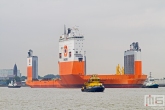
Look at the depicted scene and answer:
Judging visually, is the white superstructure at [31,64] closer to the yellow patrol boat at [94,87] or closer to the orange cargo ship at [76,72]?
the orange cargo ship at [76,72]

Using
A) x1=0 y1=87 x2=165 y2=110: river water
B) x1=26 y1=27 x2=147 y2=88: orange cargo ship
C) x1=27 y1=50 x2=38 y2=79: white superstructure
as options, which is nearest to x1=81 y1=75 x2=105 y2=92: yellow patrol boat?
x1=0 y1=87 x2=165 y2=110: river water

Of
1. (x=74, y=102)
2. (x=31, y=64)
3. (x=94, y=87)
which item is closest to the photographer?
(x=74, y=102)

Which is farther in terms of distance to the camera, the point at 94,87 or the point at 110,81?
the point at 110,81

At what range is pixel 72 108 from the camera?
49.9m

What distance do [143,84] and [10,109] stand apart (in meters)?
93.7

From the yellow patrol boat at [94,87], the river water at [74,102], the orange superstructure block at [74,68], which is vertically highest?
the orange superstructure block at [74,68]

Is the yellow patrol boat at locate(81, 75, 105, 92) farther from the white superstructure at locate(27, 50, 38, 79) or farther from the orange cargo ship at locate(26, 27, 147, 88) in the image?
the white superstructure at locate(27, 50, 38, 79)

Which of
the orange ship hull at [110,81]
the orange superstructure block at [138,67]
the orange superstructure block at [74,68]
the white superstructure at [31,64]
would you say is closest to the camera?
the orange ship hull at [110,81]

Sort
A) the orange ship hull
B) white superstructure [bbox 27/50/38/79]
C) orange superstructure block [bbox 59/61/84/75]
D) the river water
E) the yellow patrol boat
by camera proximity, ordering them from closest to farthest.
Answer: the river water, the yellow patrol boat, the orange ship hull, orange superstructure block [bbox 59/61/84/75], white superstructure [bbox 27/50/38/79]

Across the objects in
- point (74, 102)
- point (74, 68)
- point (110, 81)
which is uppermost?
point (74, 68)

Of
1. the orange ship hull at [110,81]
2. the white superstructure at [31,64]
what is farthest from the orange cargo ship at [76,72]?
the white superstructure at [31,64]

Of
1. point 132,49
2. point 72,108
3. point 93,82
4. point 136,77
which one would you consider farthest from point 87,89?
point 132,49

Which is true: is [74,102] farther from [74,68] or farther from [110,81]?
[110,81]

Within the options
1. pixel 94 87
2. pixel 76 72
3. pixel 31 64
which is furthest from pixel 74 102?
pixel 31 64
